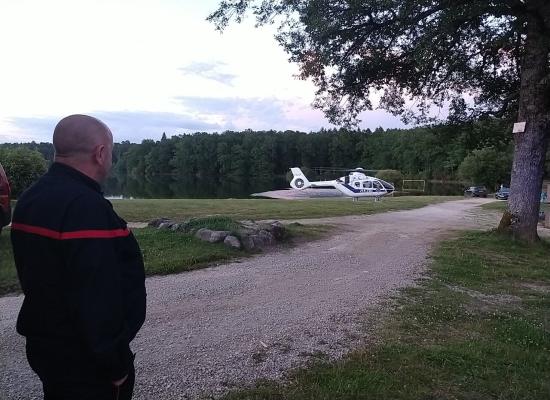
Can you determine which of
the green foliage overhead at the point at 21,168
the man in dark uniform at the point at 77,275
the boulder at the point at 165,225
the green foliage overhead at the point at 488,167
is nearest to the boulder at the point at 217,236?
the boulder at the point at 165,225

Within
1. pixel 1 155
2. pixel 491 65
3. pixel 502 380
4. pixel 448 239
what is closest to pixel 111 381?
pixel 502 380

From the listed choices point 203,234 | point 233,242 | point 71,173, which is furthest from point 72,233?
point 203,234

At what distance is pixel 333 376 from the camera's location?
14.3ft

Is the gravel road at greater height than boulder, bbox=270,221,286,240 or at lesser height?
lesser

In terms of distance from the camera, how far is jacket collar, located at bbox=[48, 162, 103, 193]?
2.33 metres

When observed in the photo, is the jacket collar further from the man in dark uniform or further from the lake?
the lake

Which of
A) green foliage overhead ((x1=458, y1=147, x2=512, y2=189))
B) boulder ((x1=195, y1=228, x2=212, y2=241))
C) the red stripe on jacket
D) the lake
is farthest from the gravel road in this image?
green foliage overhead ((x1=458, y1=147, x2=512, y2=189))

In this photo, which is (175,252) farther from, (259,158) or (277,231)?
(259,158)

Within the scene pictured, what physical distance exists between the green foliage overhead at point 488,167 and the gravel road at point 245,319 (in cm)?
6643

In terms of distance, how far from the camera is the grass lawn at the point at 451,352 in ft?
13.6

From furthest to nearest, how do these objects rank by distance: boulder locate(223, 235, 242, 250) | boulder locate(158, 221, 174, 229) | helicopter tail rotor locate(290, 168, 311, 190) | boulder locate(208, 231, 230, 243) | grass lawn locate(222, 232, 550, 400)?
1. helicopter tail rotor locate(290, 168, 311, 190)
2. boulder locate(158, 221, 174, 229)
3. boulder locate(208, 231, 230, 243)
4. boulder locate(223, 235, 242, 250)
5. grass lawn locate(222, 232, 550, 400)

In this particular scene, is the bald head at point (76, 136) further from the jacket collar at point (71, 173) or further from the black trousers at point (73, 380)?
the black trousers at point (73, 380)

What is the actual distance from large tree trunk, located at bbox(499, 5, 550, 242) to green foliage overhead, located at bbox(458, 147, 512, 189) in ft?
202

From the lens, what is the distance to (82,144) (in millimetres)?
2369
